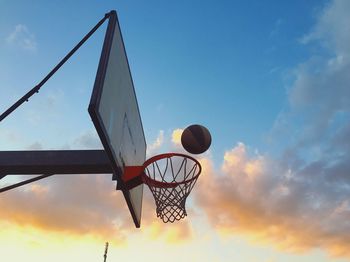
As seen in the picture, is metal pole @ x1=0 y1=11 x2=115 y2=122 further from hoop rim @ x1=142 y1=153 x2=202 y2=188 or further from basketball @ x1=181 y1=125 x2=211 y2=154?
basketball @ x1=181 y1=125 x2=211 y2=154

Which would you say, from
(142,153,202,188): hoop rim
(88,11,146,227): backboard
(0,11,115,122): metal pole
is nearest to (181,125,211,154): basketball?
(142,153,202,188): hoop rim

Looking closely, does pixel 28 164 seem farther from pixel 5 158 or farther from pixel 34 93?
pixel 34 93

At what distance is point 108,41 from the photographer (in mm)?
5816

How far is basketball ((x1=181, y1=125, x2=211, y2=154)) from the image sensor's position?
7.00 meters

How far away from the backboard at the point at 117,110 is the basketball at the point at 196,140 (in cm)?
109

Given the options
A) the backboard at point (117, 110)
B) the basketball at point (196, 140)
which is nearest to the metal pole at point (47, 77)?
the backboard at point (117, 110)

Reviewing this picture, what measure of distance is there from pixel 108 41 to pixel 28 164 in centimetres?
281

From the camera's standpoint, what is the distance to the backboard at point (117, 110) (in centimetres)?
512

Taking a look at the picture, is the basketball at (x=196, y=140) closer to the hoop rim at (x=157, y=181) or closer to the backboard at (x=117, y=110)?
the hoop rim at (x=157, y=181)

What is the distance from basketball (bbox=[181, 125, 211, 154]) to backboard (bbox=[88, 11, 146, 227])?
1.09 meters

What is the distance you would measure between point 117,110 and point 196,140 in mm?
1600

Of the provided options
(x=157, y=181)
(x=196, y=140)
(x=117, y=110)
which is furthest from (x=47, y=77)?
(x=196, y=140)

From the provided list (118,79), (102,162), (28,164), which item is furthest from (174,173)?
(28,164)

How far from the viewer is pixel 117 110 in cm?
625
